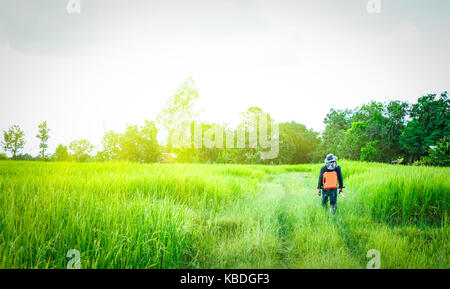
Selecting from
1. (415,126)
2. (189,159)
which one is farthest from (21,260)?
(189,159)

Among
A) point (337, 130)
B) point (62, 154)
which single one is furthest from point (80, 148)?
point (337, 130)

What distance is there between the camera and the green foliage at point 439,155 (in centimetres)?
519

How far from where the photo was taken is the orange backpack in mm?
3568

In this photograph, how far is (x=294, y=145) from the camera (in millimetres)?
22812

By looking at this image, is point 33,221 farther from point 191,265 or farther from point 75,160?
point 75,160

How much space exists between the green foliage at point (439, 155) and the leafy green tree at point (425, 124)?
20cm

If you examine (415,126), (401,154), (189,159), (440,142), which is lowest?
(189,159)

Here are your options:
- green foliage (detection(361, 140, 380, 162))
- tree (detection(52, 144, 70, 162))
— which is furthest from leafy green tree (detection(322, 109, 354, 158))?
tree (detection(52, 144, 70, 162))

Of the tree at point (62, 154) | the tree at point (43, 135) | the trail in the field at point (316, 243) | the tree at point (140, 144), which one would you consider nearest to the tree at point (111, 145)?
the tree at point (140, 144)

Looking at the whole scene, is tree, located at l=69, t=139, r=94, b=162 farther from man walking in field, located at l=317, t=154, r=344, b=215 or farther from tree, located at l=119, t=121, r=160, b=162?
man walking in field, located at l=317, t=154, r=344, b=215

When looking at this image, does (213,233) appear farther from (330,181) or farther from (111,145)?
(111,145)

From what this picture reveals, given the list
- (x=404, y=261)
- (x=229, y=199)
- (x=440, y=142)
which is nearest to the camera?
(x=404, y=261)

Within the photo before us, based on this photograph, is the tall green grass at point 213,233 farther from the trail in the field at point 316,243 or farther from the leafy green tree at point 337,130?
the leafy green tree at point 337,130
